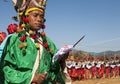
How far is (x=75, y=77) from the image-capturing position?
23672mm

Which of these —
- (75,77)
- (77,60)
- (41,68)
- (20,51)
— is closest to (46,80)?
(41,68)

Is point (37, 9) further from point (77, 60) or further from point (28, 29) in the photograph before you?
point (77, 60)

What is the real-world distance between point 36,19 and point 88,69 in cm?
1986

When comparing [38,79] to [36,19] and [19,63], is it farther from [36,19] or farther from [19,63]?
[36,19]

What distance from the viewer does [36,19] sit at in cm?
496

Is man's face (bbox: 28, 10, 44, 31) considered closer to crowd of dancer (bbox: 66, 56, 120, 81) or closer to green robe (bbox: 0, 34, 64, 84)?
green robe (bbox: 0, 34, 64, 84)

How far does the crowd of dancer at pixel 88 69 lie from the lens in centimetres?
2325

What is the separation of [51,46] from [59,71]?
42cm

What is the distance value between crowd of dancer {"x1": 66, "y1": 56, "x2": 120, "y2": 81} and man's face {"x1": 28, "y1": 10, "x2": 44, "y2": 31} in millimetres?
17565

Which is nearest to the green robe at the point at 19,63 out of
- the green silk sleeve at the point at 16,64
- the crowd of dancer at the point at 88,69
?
the green silk sleeve at the point at 16,64

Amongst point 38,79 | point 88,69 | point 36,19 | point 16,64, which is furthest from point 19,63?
point 88,69

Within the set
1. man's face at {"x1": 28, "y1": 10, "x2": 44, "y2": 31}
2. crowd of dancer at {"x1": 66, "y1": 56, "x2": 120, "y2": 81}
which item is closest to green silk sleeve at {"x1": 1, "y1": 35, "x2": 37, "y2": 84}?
man's face at {"x1": 28, "y1": 10, "x2": 44, "y2": 31}

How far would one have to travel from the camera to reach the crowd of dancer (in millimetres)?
23248

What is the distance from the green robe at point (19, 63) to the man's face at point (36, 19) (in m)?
0.20
